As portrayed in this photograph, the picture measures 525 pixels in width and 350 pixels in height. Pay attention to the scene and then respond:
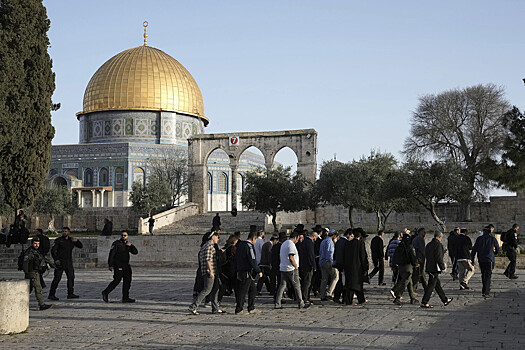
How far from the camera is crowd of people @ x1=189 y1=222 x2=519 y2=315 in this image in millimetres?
10422

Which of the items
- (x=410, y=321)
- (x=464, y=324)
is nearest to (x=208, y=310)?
(x=410, y=321)

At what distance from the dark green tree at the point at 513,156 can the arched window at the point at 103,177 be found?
35.4 metres

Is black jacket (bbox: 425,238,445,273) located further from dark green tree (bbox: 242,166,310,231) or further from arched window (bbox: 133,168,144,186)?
arched window (bbox: 133,168,144,186)

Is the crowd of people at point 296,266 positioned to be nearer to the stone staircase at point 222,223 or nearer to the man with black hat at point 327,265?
the man with black hat at point 327,265

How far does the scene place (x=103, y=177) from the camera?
179 ft

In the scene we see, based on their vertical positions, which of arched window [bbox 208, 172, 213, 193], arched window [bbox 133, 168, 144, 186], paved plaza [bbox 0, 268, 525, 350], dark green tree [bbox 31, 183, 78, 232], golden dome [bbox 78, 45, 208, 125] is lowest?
paved plaza [bbox 0, 268, 525, 350]

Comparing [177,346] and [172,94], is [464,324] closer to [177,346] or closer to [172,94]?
[177,346]

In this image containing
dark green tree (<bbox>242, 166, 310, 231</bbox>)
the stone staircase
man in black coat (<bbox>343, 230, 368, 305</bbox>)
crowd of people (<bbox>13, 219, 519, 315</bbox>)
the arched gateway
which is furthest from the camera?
the arched gateway

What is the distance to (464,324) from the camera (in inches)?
351

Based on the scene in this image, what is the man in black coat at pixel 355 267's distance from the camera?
11.2m

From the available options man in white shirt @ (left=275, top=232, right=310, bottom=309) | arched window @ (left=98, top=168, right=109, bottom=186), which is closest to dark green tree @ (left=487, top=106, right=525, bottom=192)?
man in white shirt @ (left=275, top=232, right=310, bottom=309)

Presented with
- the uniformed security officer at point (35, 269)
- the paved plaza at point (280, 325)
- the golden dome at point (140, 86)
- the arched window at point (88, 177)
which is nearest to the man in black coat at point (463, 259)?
the paved plaza at point (280, 325)

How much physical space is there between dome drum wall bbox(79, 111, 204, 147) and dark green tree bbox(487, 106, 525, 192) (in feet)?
120

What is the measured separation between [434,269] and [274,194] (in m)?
22.1
